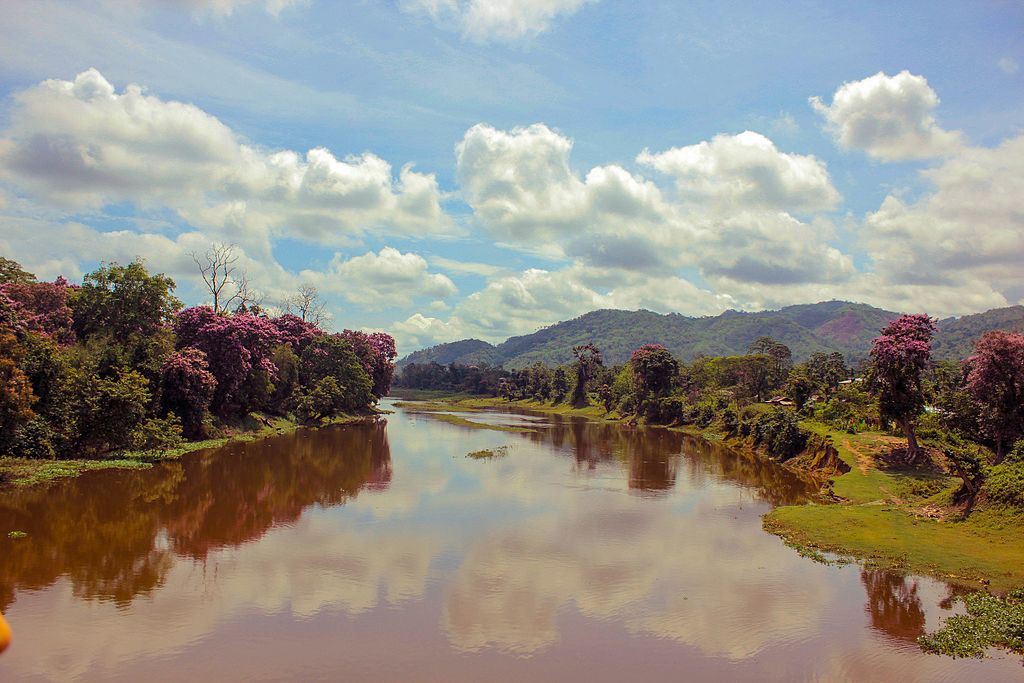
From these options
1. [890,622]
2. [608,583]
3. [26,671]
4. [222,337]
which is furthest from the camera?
[222,337]

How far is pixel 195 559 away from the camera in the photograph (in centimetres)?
2289

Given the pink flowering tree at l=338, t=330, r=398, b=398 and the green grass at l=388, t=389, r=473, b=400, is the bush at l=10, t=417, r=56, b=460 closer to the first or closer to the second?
the pink flowering tree at l=338, t=330, r=398, b=398

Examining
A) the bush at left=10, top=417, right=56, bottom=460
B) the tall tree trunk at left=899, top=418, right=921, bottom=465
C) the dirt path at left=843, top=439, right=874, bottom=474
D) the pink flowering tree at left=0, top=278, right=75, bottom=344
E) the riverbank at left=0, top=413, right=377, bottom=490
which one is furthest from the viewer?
the pink flowering tree at left=0, top=278, right=75, bottom=344

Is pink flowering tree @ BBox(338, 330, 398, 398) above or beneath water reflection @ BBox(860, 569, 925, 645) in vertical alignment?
above

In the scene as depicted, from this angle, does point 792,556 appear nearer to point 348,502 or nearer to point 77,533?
point 348,502

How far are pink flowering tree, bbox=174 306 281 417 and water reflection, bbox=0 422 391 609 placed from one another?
11048 mm

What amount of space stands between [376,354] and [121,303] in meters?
55.7

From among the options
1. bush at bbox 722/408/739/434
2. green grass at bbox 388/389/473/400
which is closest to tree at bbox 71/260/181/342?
bush at bbox 722/408/739/434

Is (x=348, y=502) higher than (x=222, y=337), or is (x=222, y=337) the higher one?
(x=222, y=337)

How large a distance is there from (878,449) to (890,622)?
29.9m

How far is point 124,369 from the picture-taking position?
4453cm

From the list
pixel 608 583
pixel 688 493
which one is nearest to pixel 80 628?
pixel 608 583

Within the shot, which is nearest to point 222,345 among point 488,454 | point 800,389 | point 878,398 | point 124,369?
point 124,369

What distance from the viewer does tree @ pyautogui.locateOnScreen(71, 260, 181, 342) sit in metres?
49.7
